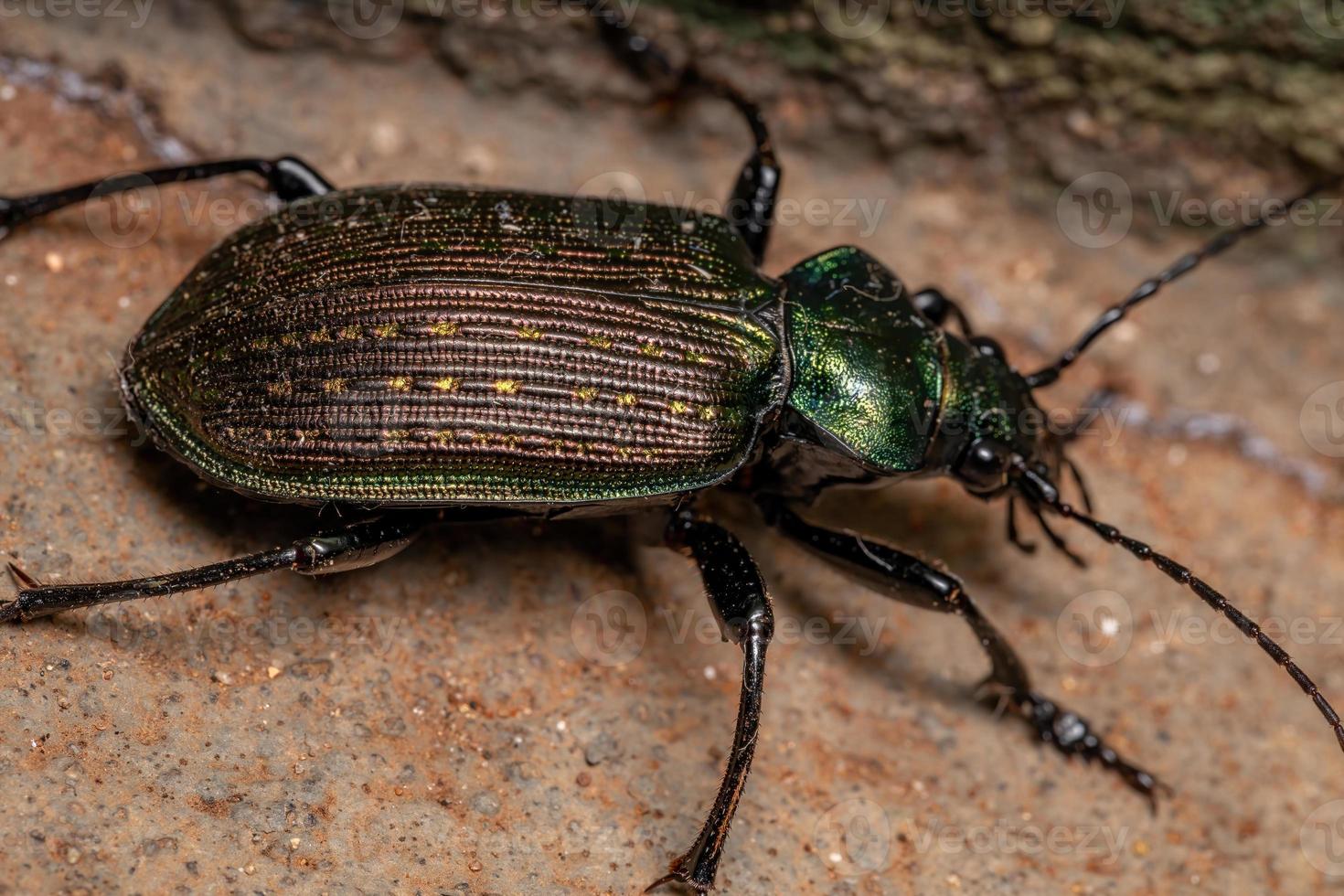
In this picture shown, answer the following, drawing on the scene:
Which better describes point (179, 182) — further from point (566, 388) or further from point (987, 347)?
point (987, 347)

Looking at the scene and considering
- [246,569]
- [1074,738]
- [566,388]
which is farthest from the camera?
[1074,738]

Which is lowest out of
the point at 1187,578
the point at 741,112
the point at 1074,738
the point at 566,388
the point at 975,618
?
the point at 1074,738

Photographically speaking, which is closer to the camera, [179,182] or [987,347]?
[179,182]

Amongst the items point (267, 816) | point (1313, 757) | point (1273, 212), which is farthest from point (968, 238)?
point (267, 816)

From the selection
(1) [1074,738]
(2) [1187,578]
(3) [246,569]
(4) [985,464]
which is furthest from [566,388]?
(1) [1074,738]

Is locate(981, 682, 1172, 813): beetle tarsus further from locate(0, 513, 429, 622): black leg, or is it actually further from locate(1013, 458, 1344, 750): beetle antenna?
locate(0, 513, 429, 622): black leg

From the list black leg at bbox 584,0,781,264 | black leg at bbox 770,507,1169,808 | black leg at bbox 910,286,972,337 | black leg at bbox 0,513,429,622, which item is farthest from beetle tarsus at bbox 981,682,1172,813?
black leg at bbox 0,513,429,622

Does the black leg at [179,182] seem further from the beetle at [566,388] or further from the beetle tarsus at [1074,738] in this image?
the beetle tarsus at [1074,738]
